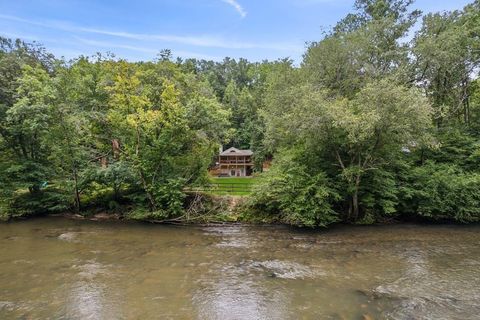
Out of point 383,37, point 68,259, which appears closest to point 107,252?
point 68,259

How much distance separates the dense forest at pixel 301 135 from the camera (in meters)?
15.0

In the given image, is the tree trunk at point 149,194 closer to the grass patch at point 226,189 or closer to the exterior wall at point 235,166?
the grass patch at point 226,189

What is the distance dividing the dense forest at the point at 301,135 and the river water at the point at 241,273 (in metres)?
2.07

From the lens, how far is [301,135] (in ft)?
50.0

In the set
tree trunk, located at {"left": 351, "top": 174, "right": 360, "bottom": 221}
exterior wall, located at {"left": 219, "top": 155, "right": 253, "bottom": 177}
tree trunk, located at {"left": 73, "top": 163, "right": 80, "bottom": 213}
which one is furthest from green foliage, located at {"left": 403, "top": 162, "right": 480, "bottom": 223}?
exterior wall, located at {"left": 219, "top": 155, "right": 253, "bottom": 177}

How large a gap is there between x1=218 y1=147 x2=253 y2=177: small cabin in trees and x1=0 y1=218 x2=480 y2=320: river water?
781 inches

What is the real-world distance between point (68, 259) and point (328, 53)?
18.4 meters

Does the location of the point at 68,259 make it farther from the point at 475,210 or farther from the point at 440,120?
the point at 440,120

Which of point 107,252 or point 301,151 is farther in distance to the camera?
point 301,151

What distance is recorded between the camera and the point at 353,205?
54.0ft

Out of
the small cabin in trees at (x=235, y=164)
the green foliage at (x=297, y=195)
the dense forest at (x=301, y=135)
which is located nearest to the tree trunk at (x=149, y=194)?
the dense forest at (x=301, y=135)

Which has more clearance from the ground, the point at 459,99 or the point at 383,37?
the point at 383,37

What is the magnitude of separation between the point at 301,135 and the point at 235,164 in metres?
20.6

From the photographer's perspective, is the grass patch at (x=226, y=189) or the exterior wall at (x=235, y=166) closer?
the grass patch at (x=226, y=189)
